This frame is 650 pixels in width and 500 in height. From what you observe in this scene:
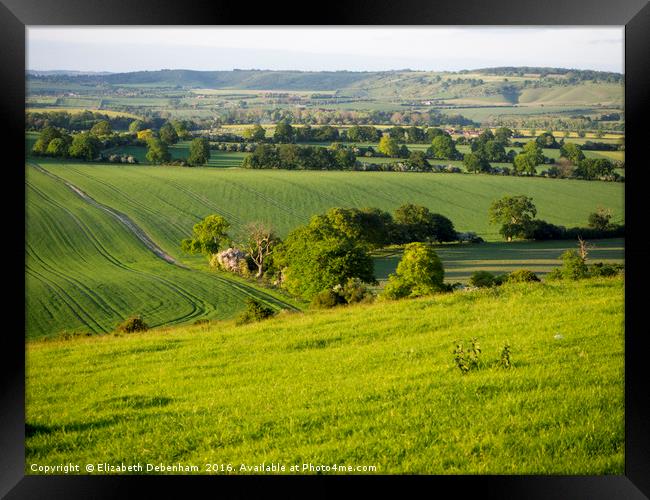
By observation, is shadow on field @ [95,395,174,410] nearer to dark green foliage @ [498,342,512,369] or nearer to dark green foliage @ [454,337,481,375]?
dark green foliage @ [454,337,481,375]

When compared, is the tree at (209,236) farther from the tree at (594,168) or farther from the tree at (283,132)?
the tree at (594,168)

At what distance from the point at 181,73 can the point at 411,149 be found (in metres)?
2.70

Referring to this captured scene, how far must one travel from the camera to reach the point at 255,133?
8906mm

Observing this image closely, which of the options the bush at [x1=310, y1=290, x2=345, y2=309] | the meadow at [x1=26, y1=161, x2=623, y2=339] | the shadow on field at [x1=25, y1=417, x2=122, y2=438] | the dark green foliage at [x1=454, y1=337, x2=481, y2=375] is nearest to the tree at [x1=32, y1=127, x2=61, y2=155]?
the meadow at [x1=26, y1=161, x2=623, y2=339]

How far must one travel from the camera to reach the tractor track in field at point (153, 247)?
27.9ft

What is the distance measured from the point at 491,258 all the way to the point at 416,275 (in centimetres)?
97

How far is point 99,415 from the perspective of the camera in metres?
7.47

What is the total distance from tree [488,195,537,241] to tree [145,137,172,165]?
369cm

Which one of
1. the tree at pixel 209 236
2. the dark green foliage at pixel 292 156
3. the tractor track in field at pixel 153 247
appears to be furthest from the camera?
the dark green foliage at pixel 292 156

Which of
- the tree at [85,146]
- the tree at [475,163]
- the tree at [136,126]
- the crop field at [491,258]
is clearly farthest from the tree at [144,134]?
the tree at [475,163]

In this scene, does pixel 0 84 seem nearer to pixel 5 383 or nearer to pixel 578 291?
pixel 5 383

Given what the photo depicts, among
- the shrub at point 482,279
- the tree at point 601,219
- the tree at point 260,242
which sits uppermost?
the tree at point 601,219

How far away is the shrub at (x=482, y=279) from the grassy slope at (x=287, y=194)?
1.54 feet

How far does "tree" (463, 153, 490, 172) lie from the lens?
917cm
